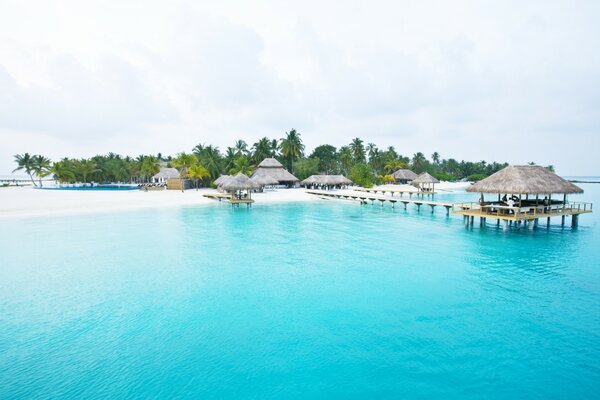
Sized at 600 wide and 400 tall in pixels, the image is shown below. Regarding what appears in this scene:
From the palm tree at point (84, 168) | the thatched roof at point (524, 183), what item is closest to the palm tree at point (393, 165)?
the thatched roof at point (524, 183)

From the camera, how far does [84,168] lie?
6222 cm

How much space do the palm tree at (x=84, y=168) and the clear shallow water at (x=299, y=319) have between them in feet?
164

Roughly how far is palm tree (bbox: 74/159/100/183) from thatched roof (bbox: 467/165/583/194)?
61.7 metres

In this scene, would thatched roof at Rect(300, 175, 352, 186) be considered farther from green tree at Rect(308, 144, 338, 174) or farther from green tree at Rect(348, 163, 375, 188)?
green tree at Rect(308, 144, 338, 174)

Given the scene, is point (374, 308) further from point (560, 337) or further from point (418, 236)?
point (418, 236)

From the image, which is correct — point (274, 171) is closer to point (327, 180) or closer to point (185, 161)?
point (327, 180)

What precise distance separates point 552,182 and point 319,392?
20748 mm

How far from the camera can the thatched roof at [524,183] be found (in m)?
19.8

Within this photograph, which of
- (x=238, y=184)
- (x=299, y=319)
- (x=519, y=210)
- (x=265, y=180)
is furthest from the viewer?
(x=265, y=180)

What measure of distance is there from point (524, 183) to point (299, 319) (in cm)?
1697

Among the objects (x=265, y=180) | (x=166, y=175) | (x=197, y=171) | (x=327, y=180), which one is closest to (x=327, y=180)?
(x=327, y=180)

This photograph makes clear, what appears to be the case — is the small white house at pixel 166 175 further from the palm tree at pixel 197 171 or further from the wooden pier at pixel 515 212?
the wooden pier at pixel 515 212

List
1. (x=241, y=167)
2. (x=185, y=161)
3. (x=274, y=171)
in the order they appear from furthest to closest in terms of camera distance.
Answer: (x=274, y=171) < (x=185, y=161) < (x=241, y=167)

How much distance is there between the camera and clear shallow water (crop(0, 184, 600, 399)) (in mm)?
6434
